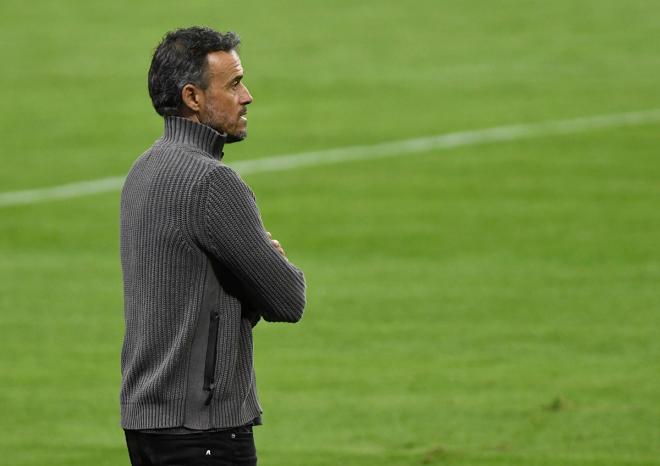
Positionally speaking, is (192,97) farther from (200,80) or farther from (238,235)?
(238,235)

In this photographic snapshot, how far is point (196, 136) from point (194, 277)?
0.43 meters

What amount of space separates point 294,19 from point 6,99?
7.40 metres

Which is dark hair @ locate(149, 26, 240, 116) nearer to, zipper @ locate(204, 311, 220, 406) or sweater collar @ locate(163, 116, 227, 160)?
sweater collar @ locate(163, 116, 227, 160)

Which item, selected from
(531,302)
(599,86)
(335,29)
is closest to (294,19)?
(335,29)

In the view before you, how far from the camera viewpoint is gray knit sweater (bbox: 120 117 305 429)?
4.42m

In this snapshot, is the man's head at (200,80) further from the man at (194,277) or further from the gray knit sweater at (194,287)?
the gray knit sweater at (194,287)

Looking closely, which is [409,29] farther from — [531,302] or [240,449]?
[240,449]

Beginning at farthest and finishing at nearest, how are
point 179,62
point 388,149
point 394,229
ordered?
point 388,149 → point 394,229 → point 179,62

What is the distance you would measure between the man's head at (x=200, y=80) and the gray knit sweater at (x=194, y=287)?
13 centimetres

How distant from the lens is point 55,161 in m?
21.1

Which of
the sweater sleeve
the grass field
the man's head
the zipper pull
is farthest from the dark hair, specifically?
the grass field

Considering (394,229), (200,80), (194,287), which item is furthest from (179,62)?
(394,229)

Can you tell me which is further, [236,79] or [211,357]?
[236,79]

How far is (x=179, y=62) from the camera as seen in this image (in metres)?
4.55
